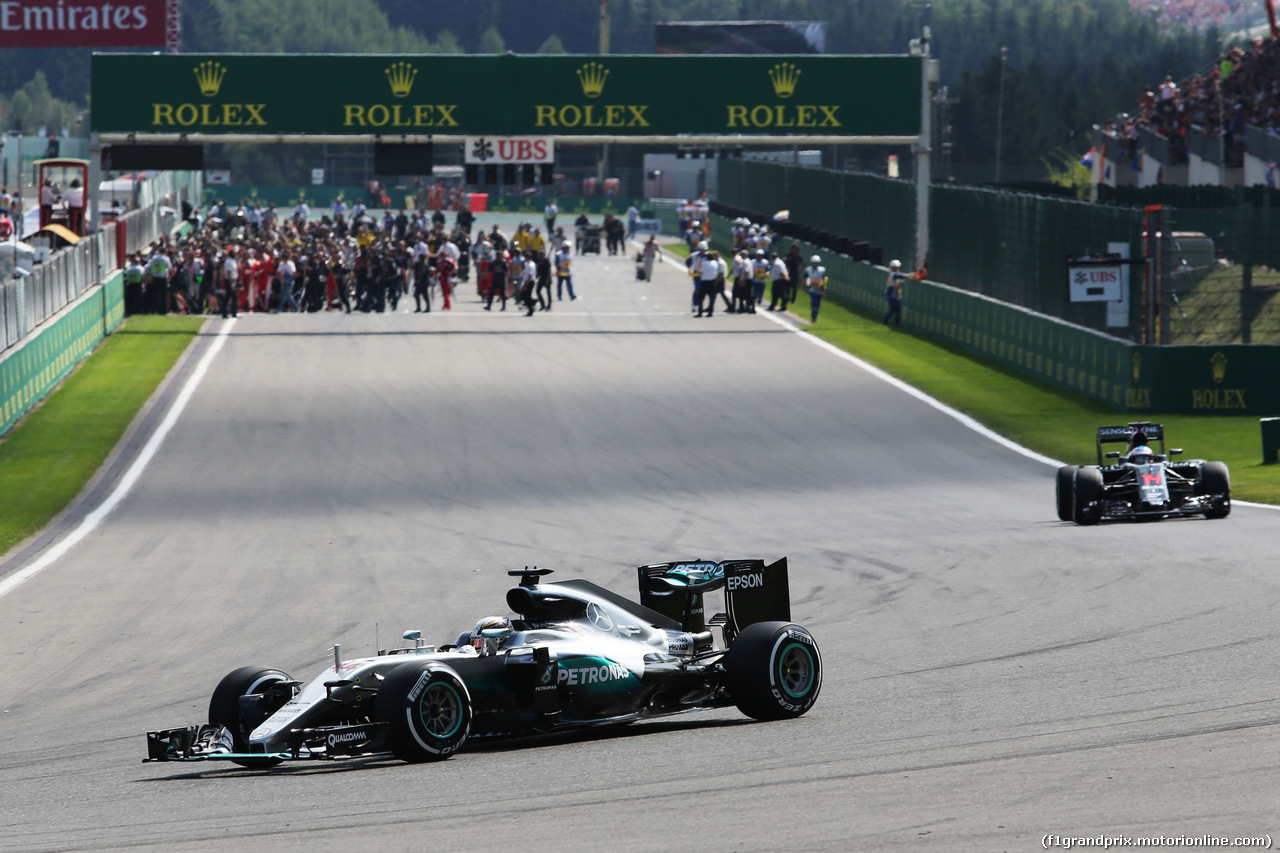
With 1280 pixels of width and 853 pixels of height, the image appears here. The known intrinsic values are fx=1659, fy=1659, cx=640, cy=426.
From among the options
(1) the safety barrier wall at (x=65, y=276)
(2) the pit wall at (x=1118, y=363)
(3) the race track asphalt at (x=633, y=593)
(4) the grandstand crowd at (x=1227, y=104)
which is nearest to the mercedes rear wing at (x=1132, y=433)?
(3) the race track asphalt at (x=633, y=593)

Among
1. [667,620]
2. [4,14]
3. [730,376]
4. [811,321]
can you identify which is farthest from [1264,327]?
[4,14]

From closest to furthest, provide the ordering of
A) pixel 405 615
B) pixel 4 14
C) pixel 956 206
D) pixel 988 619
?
pixel 988 619
pixel 405 615
pixel 956 206
pixel 4 14

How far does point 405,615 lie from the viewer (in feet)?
47.5

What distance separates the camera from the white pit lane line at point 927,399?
2484 centimetres

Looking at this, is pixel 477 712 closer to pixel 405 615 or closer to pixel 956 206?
pixel 405 615

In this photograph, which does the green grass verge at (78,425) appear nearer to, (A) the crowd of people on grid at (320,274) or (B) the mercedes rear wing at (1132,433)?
(A) the crowd of people on grid at (320,274)

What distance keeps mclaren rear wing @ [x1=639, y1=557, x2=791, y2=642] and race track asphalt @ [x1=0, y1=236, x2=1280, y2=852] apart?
65 cm

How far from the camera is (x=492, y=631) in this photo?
393 inches

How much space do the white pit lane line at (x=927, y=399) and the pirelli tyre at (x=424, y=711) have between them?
525 inches

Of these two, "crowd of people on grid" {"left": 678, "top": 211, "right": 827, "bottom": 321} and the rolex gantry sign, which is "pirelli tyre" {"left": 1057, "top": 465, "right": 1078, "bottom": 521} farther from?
"crowd of people on grid" {"left": 678, "top": 211, "right": 827, "bottom": 321}

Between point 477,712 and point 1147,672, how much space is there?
450cm

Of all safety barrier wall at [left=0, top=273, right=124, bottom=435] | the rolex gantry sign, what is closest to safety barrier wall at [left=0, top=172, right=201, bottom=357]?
safety barrier wall at [left=0, top=273, right=124, bottom=435]

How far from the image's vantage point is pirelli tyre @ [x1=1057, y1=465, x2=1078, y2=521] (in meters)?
19.0

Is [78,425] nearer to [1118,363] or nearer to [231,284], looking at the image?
[231,284]
